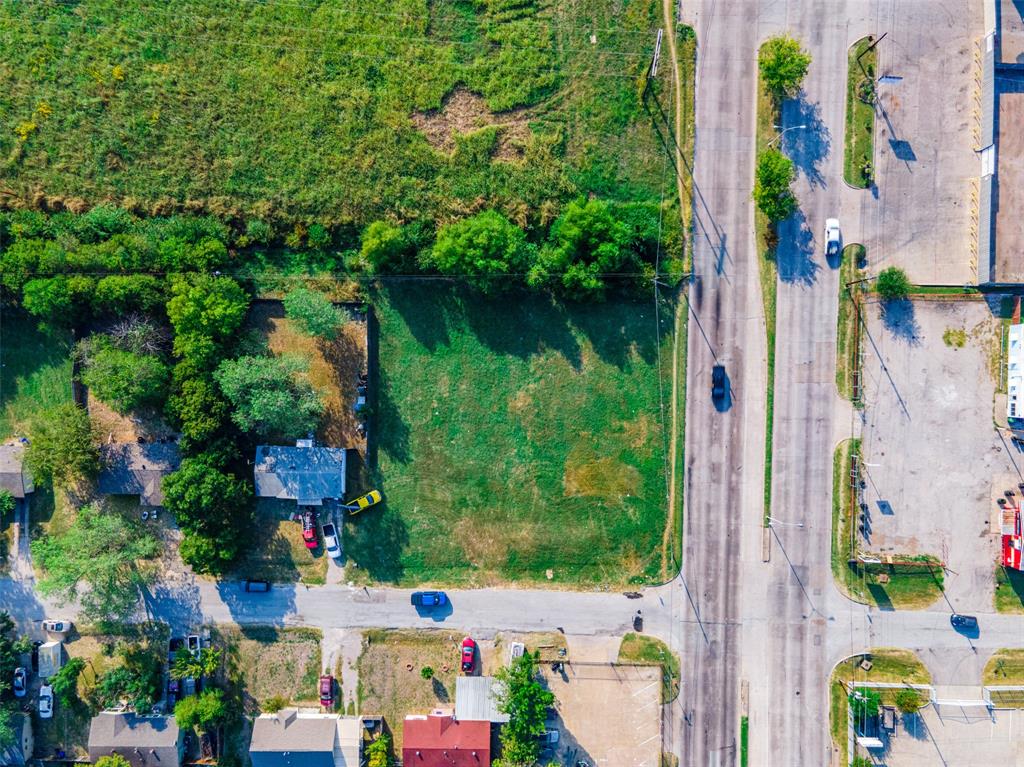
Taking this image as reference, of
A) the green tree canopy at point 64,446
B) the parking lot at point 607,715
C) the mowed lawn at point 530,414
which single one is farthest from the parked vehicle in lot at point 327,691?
the green tree canopy at point 64,446

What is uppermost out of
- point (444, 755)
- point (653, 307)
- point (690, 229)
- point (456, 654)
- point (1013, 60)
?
point (1013, 60)

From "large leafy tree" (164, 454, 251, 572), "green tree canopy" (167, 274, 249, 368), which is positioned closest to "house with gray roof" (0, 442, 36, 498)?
"large leafy tree" (164, 454, 251, 572)

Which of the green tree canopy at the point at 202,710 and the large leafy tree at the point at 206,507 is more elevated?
the large leafy tree at the point at 206,507

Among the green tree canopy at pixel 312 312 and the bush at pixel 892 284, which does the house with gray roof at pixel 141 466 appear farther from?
the bush at pixel 892 284

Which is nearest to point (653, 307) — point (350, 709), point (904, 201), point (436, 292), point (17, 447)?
point (436, 292)

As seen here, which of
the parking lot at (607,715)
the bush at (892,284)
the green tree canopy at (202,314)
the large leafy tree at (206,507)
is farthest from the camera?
the parking lot at (607,715)

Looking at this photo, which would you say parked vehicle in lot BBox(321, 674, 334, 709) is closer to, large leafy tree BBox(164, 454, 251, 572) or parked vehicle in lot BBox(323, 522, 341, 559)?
parked vehicle in lot BBox(323, 522, 341, 559)

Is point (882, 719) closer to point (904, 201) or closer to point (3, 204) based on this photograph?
point (904, 201)
